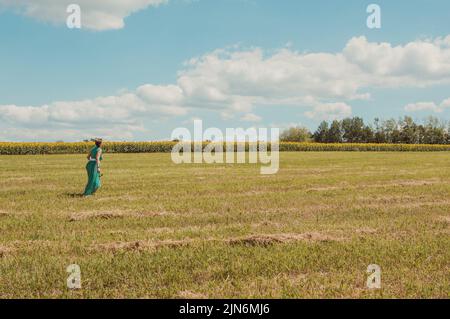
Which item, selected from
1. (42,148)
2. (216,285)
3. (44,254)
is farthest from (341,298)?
(42,148)

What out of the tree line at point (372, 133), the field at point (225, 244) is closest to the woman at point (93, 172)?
the field at point (225, 244)

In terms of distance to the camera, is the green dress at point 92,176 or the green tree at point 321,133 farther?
the green tree at point 321,133

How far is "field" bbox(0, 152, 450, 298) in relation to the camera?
5.63 meters

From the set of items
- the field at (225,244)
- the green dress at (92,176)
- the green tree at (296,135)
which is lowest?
the field at (225,244)

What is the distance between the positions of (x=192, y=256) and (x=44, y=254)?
8.21ft

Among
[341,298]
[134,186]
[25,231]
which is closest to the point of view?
[341,298]

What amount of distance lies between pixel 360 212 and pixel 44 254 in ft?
25.3

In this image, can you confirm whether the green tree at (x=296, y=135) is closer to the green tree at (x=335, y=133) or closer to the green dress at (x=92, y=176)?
the green tree at (x=335, y=133)

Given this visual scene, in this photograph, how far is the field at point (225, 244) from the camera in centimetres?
563

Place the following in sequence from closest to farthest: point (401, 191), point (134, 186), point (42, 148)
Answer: point (401, 191) < point (134, 186) < point (42, 148)

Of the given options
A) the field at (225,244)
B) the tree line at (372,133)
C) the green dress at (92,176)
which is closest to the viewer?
the field at (225,244)
